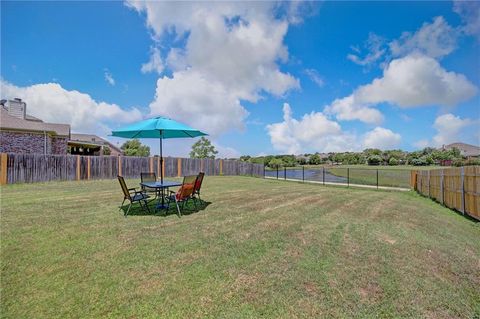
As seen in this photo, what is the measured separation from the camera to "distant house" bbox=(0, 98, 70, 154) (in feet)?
56.5

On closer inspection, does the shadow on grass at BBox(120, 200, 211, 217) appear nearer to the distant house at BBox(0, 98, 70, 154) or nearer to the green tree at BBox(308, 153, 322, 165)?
the distant house at BBox(0, 98, 70, 154)

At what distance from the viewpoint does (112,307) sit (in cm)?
232

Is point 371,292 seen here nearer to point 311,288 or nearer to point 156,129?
point 311,288

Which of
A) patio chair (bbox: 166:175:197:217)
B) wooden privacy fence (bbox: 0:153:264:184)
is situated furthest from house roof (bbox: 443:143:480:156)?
patio chair (bbox: 166:175:197:217)

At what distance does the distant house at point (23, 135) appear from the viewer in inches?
678

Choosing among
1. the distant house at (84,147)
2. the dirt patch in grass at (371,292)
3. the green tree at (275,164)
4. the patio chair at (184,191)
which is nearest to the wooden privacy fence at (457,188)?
the dirt patch in grass at (371,292)

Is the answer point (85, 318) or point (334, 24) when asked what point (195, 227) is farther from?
point (334, 24)

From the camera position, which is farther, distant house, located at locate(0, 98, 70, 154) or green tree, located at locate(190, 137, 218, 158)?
green tree, located at locate(190, 137, 218, 158)

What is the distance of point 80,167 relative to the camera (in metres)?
15.4

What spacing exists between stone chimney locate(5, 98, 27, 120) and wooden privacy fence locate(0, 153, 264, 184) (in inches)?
371

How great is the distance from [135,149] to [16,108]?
26.9 metres

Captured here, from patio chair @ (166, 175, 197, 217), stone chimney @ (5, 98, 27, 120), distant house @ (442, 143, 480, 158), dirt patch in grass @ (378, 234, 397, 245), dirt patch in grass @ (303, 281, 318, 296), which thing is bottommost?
dirt patch in grass @ (378, 234, 397, 245)

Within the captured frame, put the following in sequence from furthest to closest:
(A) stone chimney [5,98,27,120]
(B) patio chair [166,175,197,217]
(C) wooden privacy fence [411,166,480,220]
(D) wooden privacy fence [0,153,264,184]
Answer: (A) stone chimney [5,98,27,120] < (D) wooden privacy fence [0,153,264,184] < (C) wooden privacy fence [411,166,480,220] < (B) patio chair [166,175,197,217]

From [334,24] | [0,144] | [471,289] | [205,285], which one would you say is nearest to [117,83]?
[0,144]
